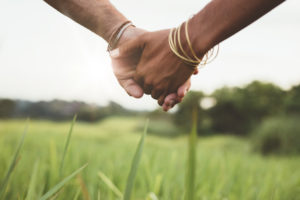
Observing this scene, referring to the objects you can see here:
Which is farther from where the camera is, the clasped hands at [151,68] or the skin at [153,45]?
the clasped hands at [151,68]

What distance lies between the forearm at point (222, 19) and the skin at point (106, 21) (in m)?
0.32

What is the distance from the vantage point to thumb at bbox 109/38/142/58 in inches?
55.0

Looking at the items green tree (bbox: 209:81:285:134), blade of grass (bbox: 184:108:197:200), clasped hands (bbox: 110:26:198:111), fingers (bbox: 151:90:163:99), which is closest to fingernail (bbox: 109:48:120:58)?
clasped hands (bbox: 110:26:198:111)

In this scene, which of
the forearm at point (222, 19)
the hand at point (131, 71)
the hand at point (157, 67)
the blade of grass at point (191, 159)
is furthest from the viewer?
the hand at point (131, 71)

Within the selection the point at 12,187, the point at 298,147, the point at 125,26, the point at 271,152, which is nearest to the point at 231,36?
the point at 125,26

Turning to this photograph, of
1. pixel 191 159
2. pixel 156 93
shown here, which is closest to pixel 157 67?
pixel 156 93

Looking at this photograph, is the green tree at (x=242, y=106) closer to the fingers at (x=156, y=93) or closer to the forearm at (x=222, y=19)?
the fingers at (x=156, y=93)

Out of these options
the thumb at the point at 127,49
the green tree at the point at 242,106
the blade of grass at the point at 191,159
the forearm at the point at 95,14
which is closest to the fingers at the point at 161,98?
the thumb at the point at 127,49

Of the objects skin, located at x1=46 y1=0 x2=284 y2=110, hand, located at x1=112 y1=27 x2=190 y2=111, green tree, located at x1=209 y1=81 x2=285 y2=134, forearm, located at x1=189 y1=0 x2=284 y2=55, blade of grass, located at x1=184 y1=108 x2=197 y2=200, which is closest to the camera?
blade of grass, located at x1=184 y1=108 x2=197 y2=200

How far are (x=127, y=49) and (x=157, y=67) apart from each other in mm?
188

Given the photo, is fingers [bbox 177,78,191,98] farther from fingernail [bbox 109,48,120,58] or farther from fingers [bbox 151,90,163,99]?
fingernail [bbox 109,48,120,58]

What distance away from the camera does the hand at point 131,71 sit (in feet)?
4.69

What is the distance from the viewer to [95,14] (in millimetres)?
1388

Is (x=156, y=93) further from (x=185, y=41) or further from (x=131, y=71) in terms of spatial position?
(x=185, y=41)
